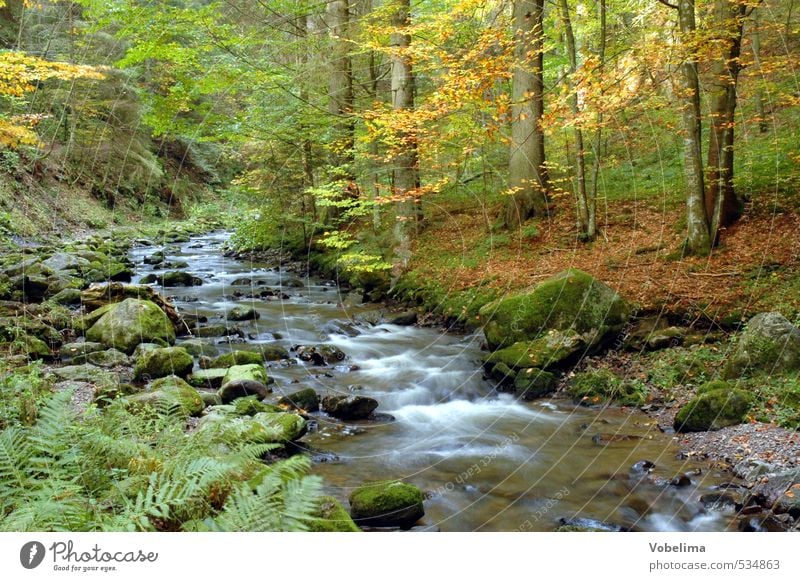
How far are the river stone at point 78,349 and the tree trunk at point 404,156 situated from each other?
511 centimetres

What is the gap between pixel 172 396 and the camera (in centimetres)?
516

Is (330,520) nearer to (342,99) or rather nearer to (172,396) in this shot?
(172,396)

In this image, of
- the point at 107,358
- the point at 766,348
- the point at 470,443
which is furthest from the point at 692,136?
the point at 107,358

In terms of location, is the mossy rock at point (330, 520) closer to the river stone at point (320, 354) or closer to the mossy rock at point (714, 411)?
the mossy rock at point (714, 411)

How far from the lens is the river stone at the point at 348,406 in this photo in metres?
6.25

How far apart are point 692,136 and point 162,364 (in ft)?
27.5

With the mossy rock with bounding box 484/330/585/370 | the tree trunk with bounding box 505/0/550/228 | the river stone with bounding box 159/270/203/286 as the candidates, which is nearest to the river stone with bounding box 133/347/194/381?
the mossy rock with bounding box 484/330/585/370

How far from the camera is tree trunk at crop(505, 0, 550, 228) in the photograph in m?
9.58

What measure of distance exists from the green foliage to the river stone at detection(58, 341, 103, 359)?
3.90 m

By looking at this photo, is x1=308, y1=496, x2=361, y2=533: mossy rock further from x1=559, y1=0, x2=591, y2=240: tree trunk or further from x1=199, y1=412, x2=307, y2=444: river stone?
x1=559, y1=0, x2=591, y2=240: tree trunk

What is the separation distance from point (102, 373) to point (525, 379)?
5.51m

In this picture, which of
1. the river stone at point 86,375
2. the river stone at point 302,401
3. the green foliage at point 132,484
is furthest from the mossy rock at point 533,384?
the river stone at point 86,375
